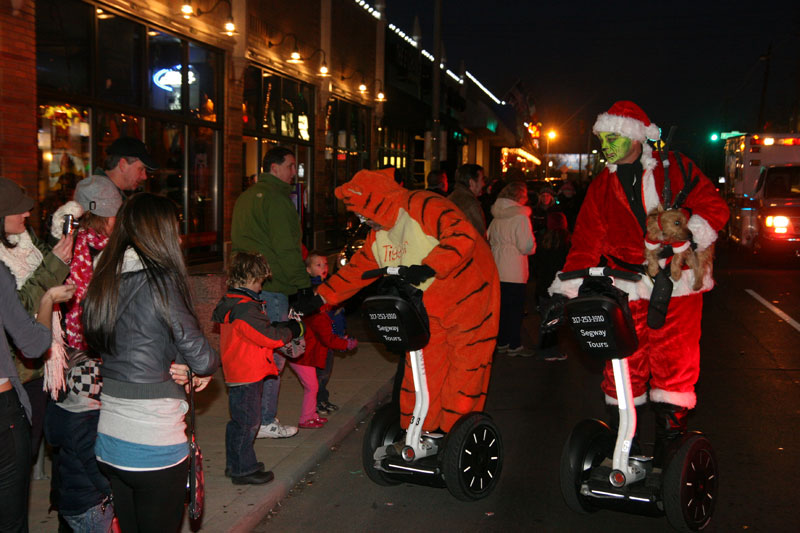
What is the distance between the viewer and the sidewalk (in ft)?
16.7

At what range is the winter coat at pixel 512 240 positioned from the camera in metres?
9.48

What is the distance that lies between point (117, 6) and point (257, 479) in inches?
321

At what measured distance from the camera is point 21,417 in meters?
3.57

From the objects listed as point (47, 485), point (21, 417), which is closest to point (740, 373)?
point (47, 485)

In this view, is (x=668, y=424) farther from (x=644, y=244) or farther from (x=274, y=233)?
(x=274, y=233)

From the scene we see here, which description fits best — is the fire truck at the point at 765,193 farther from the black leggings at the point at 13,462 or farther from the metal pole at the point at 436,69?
the black leggings at the point at 13,462

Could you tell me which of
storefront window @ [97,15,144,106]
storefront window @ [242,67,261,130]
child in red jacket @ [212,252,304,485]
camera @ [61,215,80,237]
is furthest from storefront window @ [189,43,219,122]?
camera @ [61,215,80,237]

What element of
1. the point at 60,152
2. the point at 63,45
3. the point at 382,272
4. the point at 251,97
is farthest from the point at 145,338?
the point at 251,97

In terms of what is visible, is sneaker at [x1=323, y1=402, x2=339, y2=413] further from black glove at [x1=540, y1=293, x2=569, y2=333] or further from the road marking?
the road marking

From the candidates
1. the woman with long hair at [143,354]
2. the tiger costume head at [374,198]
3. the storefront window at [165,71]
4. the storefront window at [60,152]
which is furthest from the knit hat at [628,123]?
the storefront window at [165,71]

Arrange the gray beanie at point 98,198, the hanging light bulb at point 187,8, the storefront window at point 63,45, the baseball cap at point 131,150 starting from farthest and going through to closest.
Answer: the hanging light bulb at point 187,8 → the storefront window at point 63,45 → the baseball cap at point 131,150 → the gray beanie at point 98,198

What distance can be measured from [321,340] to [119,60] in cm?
696

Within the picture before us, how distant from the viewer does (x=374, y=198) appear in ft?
17.4

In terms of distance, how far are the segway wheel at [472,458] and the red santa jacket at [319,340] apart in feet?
5.72
